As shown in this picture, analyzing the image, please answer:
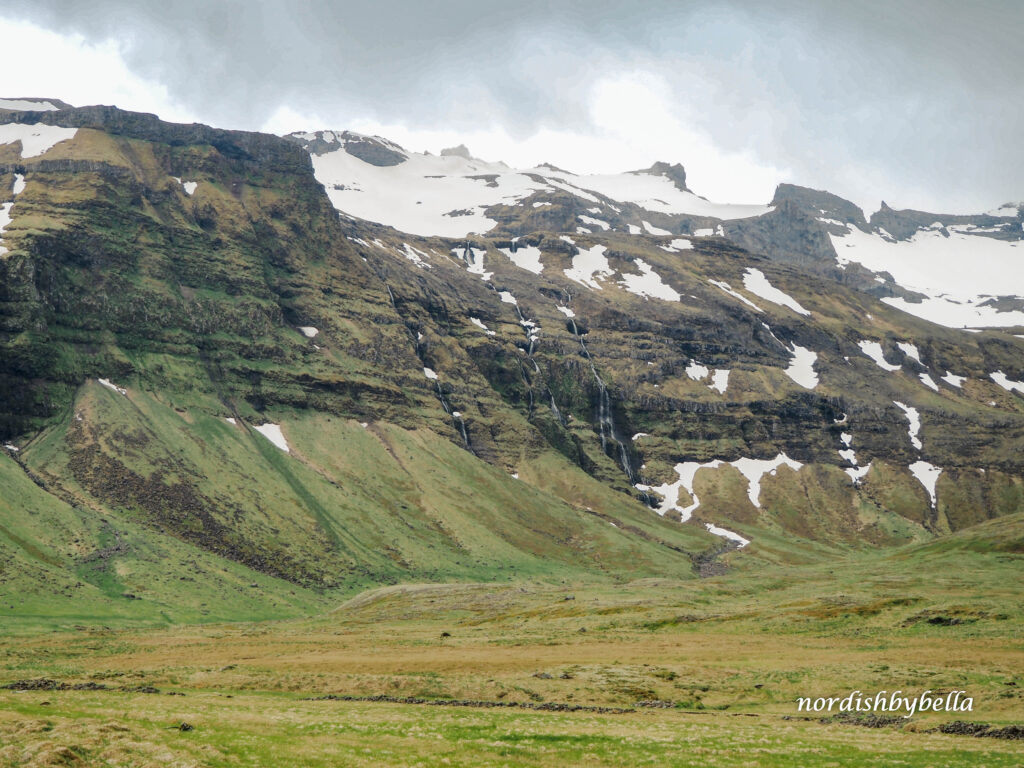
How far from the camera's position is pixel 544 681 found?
194 ft

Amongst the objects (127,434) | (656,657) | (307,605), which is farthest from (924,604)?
(127,434)

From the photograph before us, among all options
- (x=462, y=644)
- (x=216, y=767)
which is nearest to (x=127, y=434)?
(x=462, y=644)

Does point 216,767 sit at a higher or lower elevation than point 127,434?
lower

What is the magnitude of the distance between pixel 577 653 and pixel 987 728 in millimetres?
41486

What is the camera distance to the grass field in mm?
35094

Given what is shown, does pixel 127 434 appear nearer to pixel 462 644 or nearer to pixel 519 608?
pixel 519 608

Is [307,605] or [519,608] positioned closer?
[519,608]

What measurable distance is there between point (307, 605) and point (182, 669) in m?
95.0

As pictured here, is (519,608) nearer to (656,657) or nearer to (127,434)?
(656,657)

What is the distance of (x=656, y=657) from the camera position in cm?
7262

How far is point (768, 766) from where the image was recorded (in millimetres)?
33719

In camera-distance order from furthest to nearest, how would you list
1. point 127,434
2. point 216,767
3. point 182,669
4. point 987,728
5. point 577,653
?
point 127,434, point 577,653, point 182,669, point 987,728, point 216,767

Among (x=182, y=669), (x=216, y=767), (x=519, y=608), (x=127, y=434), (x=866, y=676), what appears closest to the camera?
(x=216, y=767)

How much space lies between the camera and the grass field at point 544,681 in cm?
3509
